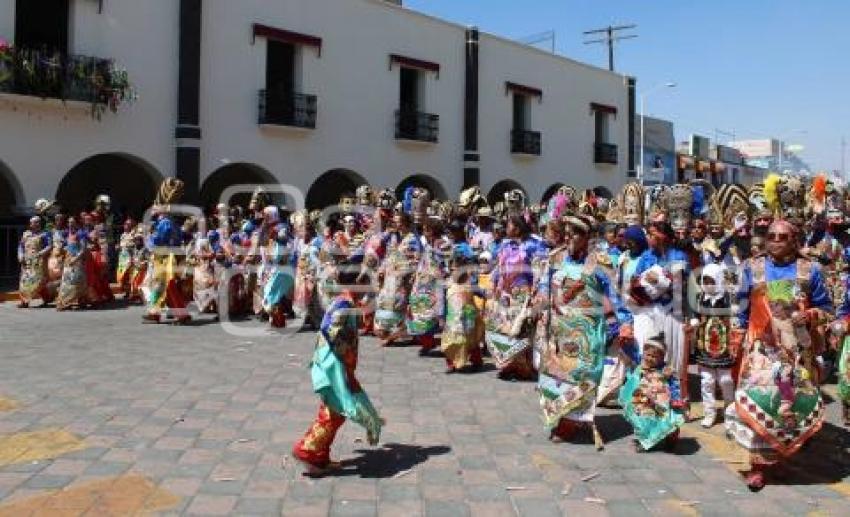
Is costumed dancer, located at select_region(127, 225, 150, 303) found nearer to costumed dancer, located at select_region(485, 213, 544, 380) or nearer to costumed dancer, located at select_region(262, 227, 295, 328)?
costumed dancer, located at select_region(262, 227, 295, 328)

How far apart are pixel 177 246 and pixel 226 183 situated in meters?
9.76

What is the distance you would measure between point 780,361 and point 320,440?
8.90 feet

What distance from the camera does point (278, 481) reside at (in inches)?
186

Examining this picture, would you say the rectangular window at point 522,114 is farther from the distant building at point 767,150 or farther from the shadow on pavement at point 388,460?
the distant building at point 767,150

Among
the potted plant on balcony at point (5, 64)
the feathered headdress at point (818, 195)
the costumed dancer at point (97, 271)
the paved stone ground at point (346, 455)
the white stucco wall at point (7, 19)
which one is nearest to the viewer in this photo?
the paved stone ground at point (346, 455)

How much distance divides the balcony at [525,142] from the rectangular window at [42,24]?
1344 cm

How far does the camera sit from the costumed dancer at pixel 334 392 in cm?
479

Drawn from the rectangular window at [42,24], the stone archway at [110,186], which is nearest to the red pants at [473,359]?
the rectangular window at [42,24]

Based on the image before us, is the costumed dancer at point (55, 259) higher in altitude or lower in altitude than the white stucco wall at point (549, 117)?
lower

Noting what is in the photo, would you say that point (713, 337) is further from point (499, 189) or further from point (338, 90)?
point (499, 189)

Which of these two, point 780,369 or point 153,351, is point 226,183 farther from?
point 780,369

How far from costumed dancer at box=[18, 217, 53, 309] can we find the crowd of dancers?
2.63 m

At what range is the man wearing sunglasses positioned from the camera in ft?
15.1

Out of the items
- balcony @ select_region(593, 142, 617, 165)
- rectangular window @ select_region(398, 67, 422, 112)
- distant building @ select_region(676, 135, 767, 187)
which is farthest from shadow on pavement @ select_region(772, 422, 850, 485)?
distant building @ select_region(676, 135, 767, 187)
